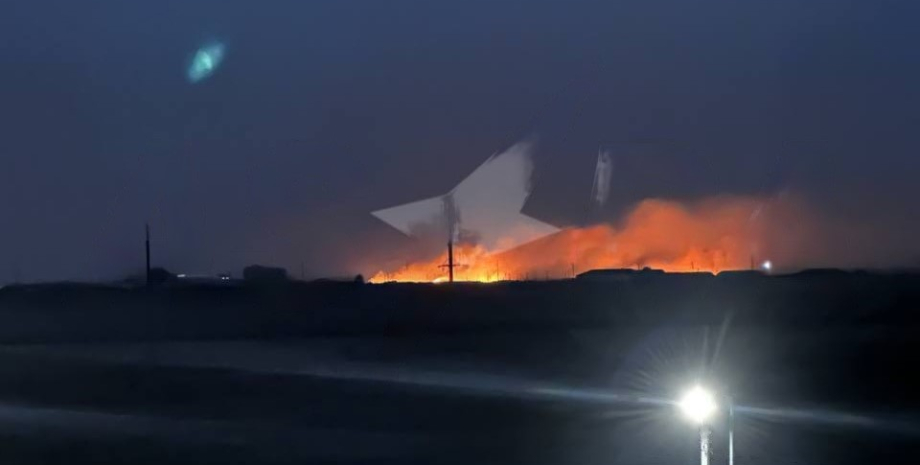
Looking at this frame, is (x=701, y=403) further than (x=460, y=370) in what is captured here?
No

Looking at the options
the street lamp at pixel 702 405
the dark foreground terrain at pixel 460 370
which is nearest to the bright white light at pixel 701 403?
the street lamp at pixel 702 405

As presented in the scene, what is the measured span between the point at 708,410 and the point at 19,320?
2663 centimetres

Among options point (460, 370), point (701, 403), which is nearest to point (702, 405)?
point (701, 403)

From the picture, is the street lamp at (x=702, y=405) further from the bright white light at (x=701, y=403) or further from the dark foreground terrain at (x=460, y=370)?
the dark foreground terrain at (x=460, y=370)

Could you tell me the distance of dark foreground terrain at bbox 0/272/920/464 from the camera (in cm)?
1458

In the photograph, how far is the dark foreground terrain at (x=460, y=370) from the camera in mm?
14578

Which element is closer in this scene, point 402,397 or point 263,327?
point 402,397

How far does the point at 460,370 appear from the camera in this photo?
23.0 metres

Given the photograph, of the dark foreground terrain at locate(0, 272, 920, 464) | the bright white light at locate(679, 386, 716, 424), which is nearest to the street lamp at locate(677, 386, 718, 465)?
the bright white light at locate(679, 386, 716, 424)

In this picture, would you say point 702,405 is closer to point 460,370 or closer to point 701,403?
point 701,403

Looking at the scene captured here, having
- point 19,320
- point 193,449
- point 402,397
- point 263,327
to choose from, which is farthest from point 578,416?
point 19,320

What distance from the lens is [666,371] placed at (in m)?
21.9

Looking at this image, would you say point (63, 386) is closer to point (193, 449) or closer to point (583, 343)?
point (193, 449)

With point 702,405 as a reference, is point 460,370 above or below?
below
